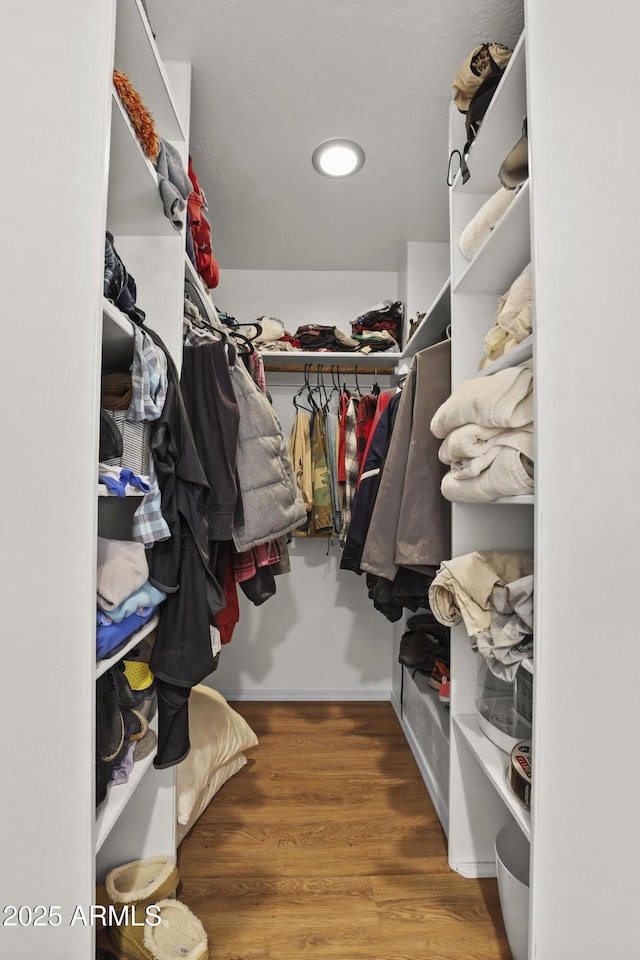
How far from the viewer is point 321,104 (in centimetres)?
169

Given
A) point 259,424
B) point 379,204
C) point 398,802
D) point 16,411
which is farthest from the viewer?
point 379,204

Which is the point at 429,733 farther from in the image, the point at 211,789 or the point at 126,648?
the point at 126,648

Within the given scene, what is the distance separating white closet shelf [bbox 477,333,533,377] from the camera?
3.59ft

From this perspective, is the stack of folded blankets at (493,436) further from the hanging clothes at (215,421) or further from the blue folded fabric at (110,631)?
the blue folded fabric at (110,631)

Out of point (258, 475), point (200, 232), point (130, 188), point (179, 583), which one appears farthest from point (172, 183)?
point (179, 583)

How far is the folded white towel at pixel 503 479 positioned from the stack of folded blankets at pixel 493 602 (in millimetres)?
190

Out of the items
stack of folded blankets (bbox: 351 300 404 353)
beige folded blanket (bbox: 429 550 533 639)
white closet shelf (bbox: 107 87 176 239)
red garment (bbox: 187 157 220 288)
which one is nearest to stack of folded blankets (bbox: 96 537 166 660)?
beige folded blanket (bbox: 429 550 533 639)

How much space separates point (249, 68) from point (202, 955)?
7.61ft

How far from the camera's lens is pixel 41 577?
78 centimetres

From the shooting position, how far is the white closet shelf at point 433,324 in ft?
6.18

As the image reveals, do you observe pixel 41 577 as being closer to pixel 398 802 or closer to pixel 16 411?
pixel 16 411

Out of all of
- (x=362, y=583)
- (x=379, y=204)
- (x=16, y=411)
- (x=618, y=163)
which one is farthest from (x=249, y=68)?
(x=362, y=583)

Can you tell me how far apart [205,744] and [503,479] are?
1424 millimetres

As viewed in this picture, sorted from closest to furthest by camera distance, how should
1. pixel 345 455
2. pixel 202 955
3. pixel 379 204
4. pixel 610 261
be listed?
pixel 610 261 < pixel 202 955 < pixel 379 204 < pixel 345 455
